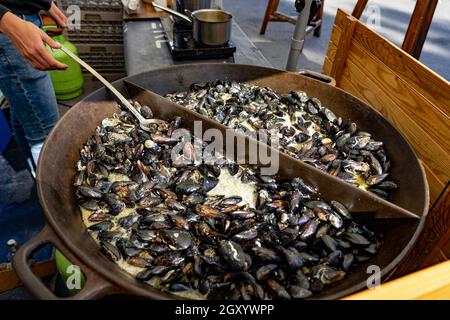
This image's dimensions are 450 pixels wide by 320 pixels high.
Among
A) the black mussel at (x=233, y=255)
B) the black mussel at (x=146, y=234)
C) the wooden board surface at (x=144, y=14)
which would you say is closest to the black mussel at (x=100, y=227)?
the black mussel at (x=146, y=234)

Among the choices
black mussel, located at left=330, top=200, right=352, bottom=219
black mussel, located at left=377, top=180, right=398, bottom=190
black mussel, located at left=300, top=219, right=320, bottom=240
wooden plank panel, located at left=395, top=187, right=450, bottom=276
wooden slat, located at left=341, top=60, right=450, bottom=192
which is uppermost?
wooden slat, located at left=341, top=60, right=450, bottom=192

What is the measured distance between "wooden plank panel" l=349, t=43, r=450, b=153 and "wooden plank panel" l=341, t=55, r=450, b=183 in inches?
0.9

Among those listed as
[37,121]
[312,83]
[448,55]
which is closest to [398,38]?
[448,55]

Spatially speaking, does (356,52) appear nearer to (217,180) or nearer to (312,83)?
(312,83)

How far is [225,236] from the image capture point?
1.09m

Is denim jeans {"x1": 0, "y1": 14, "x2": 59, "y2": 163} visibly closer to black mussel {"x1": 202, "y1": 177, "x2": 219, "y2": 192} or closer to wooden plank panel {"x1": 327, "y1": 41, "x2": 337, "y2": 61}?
black mussel {"x1": 202, "y1": 177, "x2": 219, "y2": 192}

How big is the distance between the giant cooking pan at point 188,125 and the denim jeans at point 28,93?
59 centimetres

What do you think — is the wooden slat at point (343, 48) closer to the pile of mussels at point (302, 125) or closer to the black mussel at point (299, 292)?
the pile of mussels at point (302, 125)

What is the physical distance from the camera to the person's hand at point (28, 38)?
4.53ft

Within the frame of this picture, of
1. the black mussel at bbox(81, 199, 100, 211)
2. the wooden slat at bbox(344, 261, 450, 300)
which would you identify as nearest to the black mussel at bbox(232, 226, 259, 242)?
the wooden slat at bbox(344, 261, 450, 300)

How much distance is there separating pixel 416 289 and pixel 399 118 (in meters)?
1.21

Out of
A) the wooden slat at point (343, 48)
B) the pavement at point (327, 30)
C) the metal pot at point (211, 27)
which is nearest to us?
the wooden slat at point (343, 48)

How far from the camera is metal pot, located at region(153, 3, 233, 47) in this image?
2.26 m
